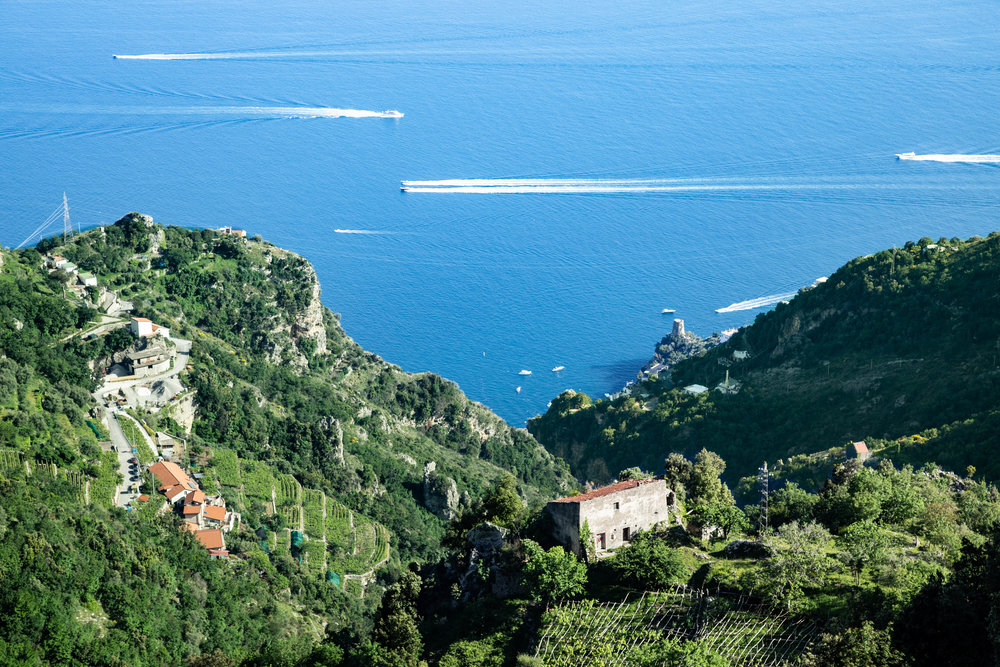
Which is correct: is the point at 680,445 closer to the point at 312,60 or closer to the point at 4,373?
the point at 4,373

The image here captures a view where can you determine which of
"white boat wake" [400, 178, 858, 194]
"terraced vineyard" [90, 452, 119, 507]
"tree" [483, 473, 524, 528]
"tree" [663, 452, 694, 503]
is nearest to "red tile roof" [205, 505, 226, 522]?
"terraced vineyard" [90, 452, 119, 507]

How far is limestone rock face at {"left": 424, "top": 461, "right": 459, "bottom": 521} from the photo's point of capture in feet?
186

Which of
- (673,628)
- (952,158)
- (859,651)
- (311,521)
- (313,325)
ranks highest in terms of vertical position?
(952,158)

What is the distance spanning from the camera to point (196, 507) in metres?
43.1

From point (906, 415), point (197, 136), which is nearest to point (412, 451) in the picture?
point (906, 415)

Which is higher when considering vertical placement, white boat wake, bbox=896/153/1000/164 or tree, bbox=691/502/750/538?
white boat wake, bbox=896/153/1000/164

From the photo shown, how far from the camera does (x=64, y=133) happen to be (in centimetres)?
12538

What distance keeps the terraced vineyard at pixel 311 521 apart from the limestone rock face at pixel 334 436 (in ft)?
11.3

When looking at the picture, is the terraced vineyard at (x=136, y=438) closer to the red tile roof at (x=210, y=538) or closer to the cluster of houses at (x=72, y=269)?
the red tile roof at (x=210, y=538)

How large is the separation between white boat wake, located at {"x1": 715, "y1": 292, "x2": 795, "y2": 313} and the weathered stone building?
68030 millimetres

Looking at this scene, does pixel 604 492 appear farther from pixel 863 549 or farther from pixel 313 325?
pixel 313 325

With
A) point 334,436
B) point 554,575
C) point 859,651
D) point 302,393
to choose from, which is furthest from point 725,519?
point 302,393

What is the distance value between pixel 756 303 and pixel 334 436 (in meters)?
52.4

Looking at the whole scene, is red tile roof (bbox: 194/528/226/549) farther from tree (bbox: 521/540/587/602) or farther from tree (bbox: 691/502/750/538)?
tree (bbox: 691/502/750/538)
